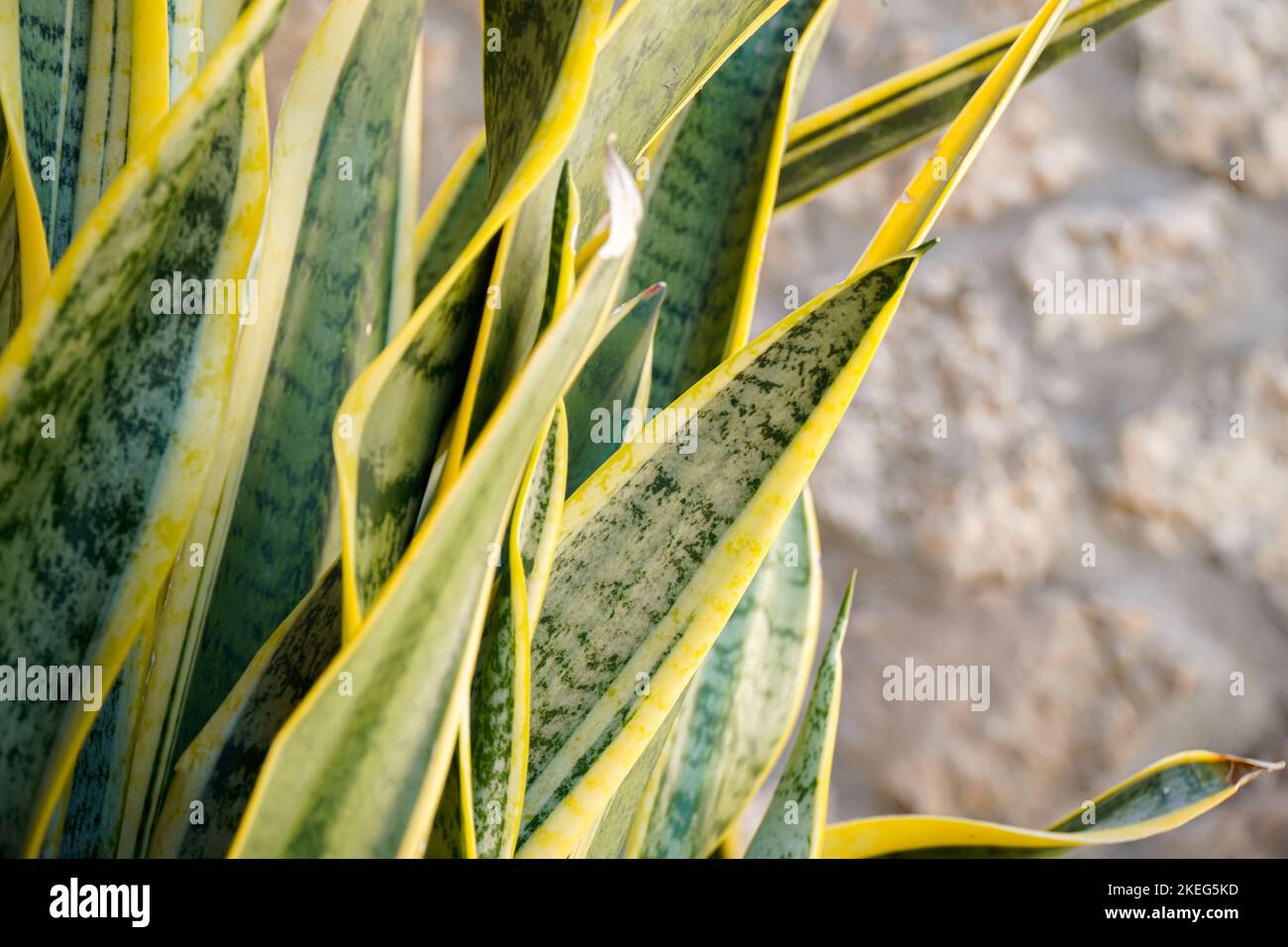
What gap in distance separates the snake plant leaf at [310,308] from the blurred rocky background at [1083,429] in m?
0.91

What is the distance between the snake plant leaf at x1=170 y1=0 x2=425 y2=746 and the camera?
1.04 feet

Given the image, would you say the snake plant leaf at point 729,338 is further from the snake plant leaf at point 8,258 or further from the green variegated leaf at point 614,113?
the snake plant leaf at point 8,258

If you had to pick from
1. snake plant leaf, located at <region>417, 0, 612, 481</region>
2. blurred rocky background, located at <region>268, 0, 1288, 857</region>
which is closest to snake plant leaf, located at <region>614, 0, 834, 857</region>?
snake plant leaf, located at <region>417, 0, 612, 481</region>

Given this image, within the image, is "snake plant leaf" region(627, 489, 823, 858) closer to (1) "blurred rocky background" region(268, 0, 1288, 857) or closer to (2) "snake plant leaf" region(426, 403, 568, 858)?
(2) "snake plant leaf" region(426, 403, 568, 858)

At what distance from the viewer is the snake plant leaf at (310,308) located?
12.4 inches

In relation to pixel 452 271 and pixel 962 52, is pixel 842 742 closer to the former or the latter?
pixel 962 52

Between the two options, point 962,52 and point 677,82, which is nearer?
point 677,82

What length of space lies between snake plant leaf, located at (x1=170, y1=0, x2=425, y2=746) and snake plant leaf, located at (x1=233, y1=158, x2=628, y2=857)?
14 centimetres

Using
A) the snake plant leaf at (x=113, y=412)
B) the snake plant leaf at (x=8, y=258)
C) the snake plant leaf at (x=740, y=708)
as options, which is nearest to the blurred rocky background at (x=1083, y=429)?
the snake plant leaf at (x=740, y=708)

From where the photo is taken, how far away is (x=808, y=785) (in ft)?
1.25

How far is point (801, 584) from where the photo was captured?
0.43 meters

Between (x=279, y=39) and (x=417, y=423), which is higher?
(x=279, y=39)
